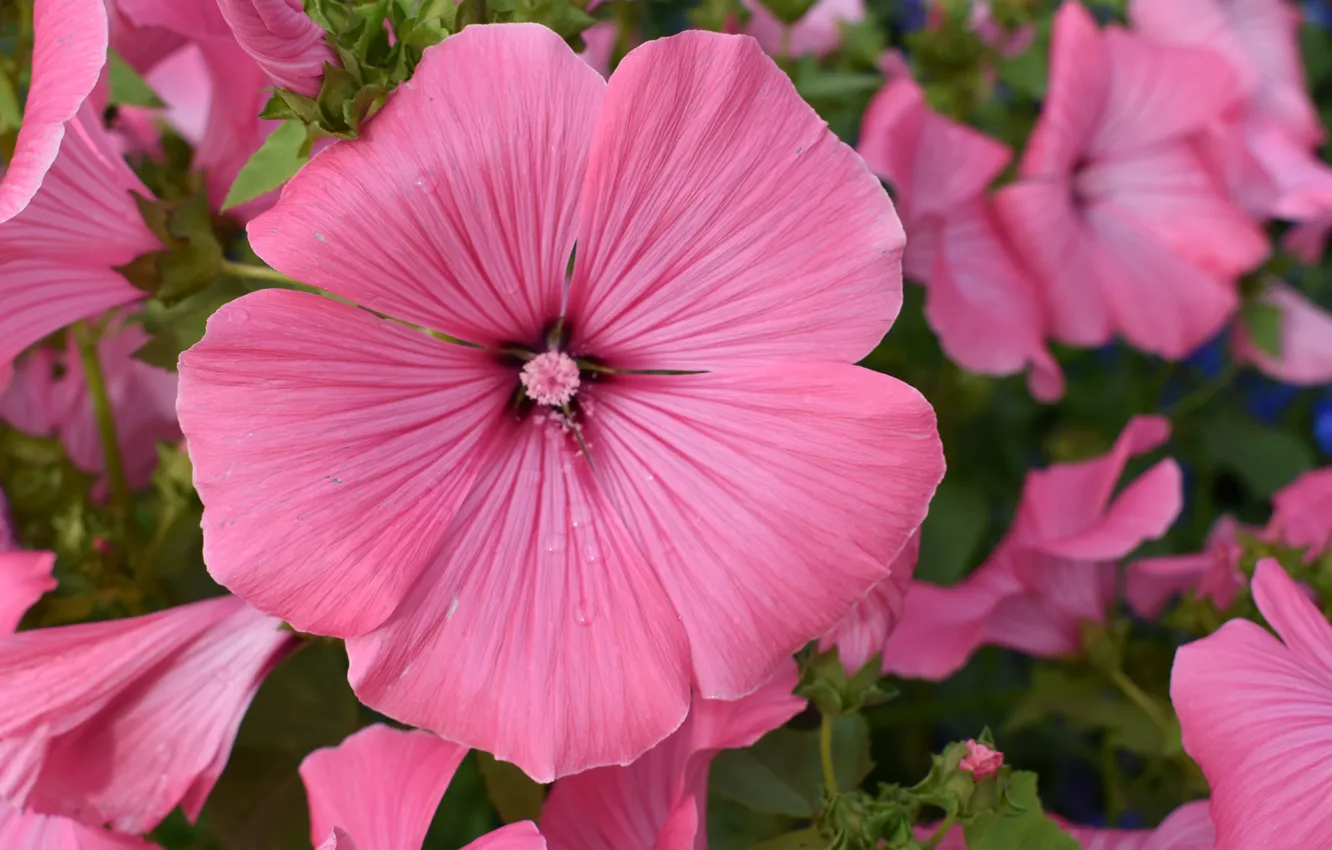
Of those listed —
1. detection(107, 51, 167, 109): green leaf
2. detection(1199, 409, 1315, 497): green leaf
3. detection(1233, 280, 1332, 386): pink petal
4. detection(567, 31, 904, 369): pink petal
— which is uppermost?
detection(107, 51, 167, 109): green leaf

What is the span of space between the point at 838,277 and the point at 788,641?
0.45 ft

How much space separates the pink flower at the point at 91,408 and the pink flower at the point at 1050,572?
0.47m

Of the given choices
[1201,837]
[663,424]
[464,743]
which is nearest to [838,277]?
[663,424]

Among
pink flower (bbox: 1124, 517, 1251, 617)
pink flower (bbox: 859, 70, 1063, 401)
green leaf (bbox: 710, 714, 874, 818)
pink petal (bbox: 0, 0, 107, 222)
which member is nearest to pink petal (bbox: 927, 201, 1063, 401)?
pink flower (bbox: 859, 70, 1063, 401)

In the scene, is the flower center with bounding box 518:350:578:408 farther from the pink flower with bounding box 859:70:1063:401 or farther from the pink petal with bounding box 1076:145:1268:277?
the pink petal with bounding box 1076:145:1268:277

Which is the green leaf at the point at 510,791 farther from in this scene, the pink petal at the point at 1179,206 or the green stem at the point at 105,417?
the pink petal at the point at 1179,206

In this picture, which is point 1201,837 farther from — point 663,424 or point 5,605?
point 5,605

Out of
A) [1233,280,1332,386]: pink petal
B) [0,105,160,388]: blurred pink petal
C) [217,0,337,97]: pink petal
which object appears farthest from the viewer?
[1233,280,1332,386]: pink petal

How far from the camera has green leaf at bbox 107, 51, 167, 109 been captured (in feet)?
2.17

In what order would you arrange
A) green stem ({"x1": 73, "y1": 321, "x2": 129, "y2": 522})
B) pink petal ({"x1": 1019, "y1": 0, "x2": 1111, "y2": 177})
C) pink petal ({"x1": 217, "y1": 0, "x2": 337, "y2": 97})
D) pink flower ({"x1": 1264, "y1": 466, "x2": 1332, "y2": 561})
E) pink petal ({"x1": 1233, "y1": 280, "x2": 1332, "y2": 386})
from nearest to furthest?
pink petal ({"x1": 217, "y1": 0, "x2": 337, "y2": 97}) → green stem ({"x1": 73, "y1": 321, "x2": 129, "y2": 522}) → pink flower ({"x1": 1264, "y1": 466, "x2": 1332, "y2": 561}) → pink petal ({"x1": 1019, "y1": 0, "x2": 1111, "y2": 177}) → pink petal ({"x1": 1233, "y1": 280, "x2": 1332, "y2": 386})

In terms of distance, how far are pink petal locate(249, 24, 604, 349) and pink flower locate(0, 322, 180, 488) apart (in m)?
0.34

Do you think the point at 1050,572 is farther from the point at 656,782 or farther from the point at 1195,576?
the point at 656,782

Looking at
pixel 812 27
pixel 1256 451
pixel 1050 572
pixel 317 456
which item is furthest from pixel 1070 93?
pixel 317 456

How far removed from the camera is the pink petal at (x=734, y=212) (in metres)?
0.43
